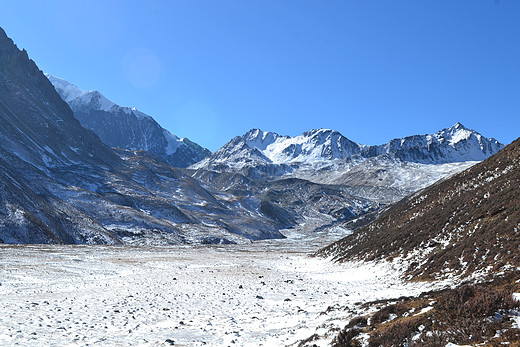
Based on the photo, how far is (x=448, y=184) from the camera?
49.6 meters

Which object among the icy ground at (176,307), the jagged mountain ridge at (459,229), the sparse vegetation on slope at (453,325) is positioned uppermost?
the jagged mountain ridge at (459,229)

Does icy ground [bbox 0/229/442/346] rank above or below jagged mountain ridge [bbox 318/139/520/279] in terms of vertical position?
below

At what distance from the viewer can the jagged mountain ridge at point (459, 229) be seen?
24297mm

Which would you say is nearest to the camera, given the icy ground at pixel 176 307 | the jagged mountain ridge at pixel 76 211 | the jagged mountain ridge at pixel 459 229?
the icy ground at pixel 176 307

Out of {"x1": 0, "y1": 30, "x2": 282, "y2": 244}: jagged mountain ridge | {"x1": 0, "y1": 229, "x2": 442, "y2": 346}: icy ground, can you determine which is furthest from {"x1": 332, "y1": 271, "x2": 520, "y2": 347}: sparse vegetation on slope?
{"x1": 0, "y1": 30, "x2": 282, "y2": 244}: jagged mountain ridge

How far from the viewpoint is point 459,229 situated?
106 feet

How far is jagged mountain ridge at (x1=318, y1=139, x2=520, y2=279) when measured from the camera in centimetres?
2430

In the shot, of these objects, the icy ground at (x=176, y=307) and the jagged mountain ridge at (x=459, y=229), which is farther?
the jagged mountain ridge at (x=459, y=229)

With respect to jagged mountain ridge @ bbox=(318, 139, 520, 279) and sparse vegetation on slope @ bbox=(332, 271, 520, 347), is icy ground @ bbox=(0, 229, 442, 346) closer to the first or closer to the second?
sparse vegetation on slope @ bbox=(332, 271, 520, 347)

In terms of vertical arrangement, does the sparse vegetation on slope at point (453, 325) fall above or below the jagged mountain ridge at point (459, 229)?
below

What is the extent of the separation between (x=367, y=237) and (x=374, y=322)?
39.8m

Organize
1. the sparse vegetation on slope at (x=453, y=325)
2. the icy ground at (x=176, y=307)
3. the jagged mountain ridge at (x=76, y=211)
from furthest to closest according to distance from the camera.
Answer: the jagged mountain ridge at (x=76, y=211), the icy ground at (x=176, y=307), the sparse vegetation on slope at (x=453, y=325)

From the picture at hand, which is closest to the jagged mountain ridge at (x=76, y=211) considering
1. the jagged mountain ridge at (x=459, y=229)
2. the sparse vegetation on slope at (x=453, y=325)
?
the jagged mountain ridge at (x=459, y=229)

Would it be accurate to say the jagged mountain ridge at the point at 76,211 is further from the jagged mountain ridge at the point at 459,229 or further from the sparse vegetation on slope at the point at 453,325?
the sparse vegetation on slope at the point at 453,325
